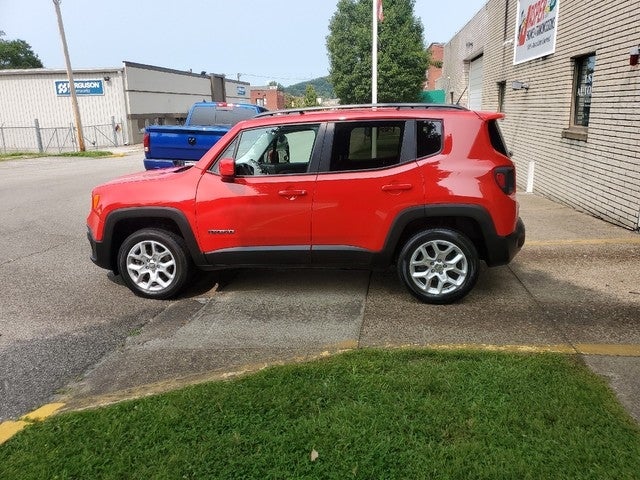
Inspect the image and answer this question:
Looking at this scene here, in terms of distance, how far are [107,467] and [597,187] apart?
8.09m

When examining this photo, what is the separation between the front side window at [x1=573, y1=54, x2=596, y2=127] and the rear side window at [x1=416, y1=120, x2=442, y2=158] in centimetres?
542

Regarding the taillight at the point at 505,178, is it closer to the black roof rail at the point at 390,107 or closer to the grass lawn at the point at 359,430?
the black roof rail at the point at 390,107

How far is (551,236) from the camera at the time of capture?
740cm

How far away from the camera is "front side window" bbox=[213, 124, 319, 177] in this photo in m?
5.13

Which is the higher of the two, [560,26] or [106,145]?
[560,26]

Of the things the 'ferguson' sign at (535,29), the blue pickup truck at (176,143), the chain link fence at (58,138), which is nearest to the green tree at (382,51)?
the chain link fence at (58,138)

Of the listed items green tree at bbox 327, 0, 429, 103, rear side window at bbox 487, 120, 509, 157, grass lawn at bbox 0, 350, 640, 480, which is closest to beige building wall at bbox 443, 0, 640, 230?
rear side window at bbox 487, 120, 509, 157

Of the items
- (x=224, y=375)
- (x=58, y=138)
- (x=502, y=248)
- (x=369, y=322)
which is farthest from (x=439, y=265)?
(x=58, y=138)

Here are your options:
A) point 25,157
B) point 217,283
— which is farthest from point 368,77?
point 217,283

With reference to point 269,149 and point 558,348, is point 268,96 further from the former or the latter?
point 558,348

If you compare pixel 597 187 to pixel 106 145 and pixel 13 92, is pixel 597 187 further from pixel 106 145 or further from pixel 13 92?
pixel 13 92

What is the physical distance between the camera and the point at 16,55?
3361 inches

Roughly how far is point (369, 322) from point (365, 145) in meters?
1.63

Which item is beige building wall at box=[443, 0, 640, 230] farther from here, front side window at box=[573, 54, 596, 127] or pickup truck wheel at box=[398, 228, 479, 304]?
pickup truck wheel at box=[398, 228, 479, 304]
